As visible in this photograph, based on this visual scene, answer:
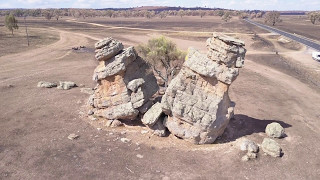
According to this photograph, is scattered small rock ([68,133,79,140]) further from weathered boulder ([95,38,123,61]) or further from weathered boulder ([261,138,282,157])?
weathered boulder ([261,138,282,157])

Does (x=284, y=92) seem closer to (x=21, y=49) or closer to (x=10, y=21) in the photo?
(x=21, y=49)

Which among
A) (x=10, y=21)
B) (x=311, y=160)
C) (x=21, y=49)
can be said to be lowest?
(x=311, y=160)

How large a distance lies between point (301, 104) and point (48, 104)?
112 ft

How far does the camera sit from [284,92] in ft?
137

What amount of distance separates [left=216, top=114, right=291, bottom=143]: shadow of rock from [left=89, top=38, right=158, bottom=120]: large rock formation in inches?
361

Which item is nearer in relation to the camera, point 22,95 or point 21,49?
point 22,95

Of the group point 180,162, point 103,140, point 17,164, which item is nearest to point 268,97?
point 180,162

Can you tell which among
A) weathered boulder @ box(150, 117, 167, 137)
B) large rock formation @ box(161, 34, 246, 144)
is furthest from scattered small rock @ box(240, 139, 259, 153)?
weathered boulder @ box(150, 117, 167, 137)

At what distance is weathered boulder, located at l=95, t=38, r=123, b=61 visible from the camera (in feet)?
89.4

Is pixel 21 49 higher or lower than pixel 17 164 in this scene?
higher

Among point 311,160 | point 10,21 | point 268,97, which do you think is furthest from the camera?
point 10,21

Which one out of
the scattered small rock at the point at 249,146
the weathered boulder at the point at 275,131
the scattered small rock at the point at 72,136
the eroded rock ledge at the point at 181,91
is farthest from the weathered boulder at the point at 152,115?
the weathered boulder at the point at 275,131

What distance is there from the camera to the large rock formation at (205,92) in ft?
76.0

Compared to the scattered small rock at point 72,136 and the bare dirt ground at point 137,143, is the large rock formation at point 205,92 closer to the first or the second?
the bare dirt ground at point 137,143
